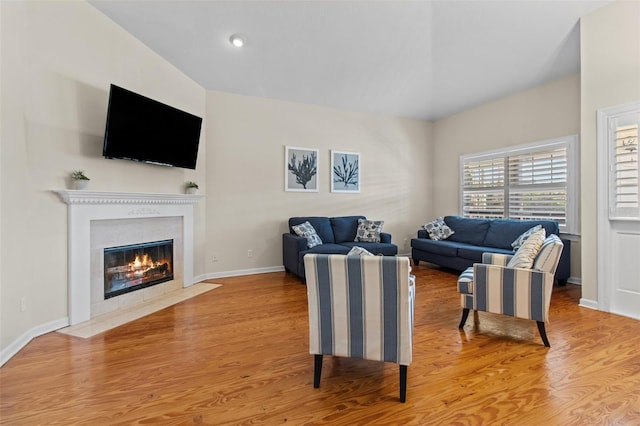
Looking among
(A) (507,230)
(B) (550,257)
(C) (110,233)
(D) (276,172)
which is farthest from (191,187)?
(A) (507,230)

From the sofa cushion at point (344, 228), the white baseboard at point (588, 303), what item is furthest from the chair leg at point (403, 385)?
the sofa cushion at point (344, 228)

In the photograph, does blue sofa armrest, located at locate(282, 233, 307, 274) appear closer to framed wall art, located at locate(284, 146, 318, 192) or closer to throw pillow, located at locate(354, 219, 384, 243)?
framed wall art, located at locate(284, 146, 318, 192)

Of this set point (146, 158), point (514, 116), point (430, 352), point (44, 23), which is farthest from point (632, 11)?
point (44, 23)

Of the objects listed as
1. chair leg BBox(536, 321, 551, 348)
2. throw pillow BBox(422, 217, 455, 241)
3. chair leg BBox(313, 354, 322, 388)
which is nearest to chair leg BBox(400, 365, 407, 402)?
chair leg BBox(313, 354, 322, 388)

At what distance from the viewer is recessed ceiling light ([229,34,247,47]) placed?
365 centimetres

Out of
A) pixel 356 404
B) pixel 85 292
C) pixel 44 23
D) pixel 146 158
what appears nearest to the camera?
pixel 356 404

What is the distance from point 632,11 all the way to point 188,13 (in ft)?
14.7

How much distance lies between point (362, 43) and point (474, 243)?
364 centimetres

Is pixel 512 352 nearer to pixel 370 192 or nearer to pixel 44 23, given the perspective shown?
pixel 370 192

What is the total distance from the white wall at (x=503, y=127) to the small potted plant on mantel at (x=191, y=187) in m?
4.99

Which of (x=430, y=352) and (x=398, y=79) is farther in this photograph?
(x=398, y=79)

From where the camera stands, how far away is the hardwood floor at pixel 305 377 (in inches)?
65.4

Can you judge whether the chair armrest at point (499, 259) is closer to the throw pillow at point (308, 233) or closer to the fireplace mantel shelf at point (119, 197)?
the throw pillow at point (308, 233)

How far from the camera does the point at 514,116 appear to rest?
525 centimetres
